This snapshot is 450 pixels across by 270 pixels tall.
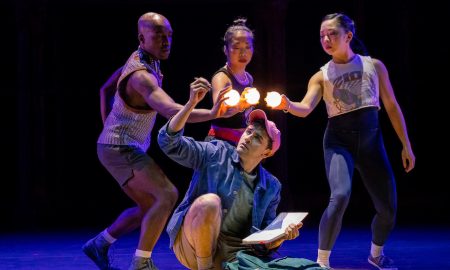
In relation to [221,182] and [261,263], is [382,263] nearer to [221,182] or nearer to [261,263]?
[261,263]

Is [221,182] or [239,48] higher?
[239,48]

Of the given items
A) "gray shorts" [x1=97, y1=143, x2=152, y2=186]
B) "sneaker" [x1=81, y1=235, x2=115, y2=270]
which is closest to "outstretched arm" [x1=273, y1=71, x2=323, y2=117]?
"gray shorts" [x1=97, y1=143, x2=152, y2=186]

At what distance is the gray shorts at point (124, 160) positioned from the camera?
3744mm

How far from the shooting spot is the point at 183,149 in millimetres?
3086

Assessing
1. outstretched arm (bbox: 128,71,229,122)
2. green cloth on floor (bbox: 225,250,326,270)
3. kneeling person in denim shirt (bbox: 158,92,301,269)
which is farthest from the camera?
outstretched arm (bbox: 128,71,229,122)

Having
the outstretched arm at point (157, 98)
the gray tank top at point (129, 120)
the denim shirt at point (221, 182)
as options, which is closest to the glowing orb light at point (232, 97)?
the outstretched arm at point (157, 98)

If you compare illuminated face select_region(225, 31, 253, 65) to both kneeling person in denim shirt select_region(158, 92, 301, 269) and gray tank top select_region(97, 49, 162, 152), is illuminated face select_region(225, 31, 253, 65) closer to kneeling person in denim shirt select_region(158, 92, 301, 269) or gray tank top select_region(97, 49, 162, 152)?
gray tank top select_region(97, 49, 162, 152)

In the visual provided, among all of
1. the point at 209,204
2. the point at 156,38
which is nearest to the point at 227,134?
the point at 156,38

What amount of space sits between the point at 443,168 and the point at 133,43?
14.5 ft

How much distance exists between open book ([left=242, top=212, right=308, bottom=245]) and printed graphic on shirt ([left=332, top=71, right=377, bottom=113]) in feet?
3.15

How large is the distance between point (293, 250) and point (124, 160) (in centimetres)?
169

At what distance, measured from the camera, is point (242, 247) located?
3.21 metres

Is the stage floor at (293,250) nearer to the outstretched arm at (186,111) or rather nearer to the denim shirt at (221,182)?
the denim shirt at (221,182)

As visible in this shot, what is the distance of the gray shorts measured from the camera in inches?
147
